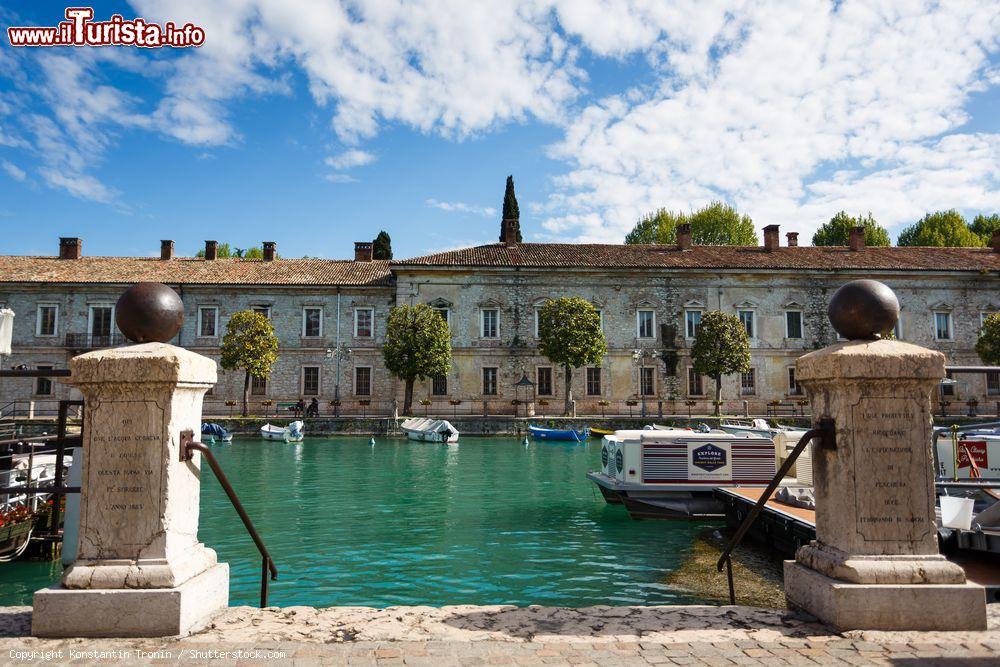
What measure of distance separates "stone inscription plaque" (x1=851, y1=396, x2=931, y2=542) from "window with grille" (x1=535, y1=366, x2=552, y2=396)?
3353cm

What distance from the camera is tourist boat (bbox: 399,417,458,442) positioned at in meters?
27.9

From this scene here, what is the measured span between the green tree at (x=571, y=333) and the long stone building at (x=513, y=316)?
3214 millimetres

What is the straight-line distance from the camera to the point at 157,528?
388 centimetres

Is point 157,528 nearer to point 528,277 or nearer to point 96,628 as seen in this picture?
point 96,628

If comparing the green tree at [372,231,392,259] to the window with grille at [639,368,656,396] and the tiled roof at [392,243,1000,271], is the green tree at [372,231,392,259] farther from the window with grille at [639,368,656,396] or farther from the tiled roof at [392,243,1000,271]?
the window with grille at [639,368,656,396]

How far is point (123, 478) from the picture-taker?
3902 mm

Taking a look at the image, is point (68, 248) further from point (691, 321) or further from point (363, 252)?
point (691, 321)

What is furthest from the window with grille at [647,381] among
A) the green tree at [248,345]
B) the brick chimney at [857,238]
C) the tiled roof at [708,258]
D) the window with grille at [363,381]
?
the green tree at [248,345]

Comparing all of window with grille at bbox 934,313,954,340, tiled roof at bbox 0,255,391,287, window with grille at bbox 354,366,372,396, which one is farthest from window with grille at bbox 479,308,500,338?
window with grille at bbox 934,313,954,340

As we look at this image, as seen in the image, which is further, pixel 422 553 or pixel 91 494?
pixel 422 553

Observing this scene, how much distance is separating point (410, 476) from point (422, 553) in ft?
26.9

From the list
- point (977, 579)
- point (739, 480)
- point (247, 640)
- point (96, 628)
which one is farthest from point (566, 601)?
point (739, 480)

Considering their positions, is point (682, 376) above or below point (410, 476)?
above

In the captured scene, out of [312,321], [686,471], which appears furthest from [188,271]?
[686,471]
